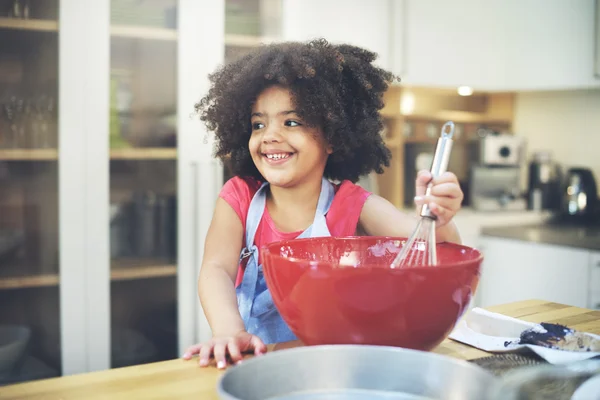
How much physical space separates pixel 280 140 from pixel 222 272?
0.26 metres

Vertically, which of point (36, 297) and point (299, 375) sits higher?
point (299, 375)

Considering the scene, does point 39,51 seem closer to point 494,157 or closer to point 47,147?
point 47,147

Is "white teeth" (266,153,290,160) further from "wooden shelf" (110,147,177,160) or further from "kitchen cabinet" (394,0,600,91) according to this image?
"kitchen cabinet" (394,0,600,91)

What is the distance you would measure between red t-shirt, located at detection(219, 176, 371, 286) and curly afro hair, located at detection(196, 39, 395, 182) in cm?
10

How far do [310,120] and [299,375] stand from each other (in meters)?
0.68

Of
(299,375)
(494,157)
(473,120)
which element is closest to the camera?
(299,375)

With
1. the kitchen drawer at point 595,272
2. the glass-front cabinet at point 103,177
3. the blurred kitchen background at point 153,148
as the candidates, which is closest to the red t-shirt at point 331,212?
the blurred kitchen background at point 153,148

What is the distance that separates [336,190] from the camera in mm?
1198

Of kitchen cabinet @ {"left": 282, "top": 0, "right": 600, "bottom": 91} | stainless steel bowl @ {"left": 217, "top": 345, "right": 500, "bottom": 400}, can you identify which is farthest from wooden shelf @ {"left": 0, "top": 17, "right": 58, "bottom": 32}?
stainless steel bowl @ {"left": 217, "top": 345, "right": 500, "bottom": 400}

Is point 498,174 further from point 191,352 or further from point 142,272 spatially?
point 191,352

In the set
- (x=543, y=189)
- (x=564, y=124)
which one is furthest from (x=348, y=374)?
(x=564, y=124)

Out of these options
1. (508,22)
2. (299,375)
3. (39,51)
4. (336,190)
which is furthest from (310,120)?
(508,22)

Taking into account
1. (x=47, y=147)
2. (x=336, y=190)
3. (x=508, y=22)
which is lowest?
(x=336, y=190)

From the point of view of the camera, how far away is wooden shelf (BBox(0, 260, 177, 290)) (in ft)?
6.14
